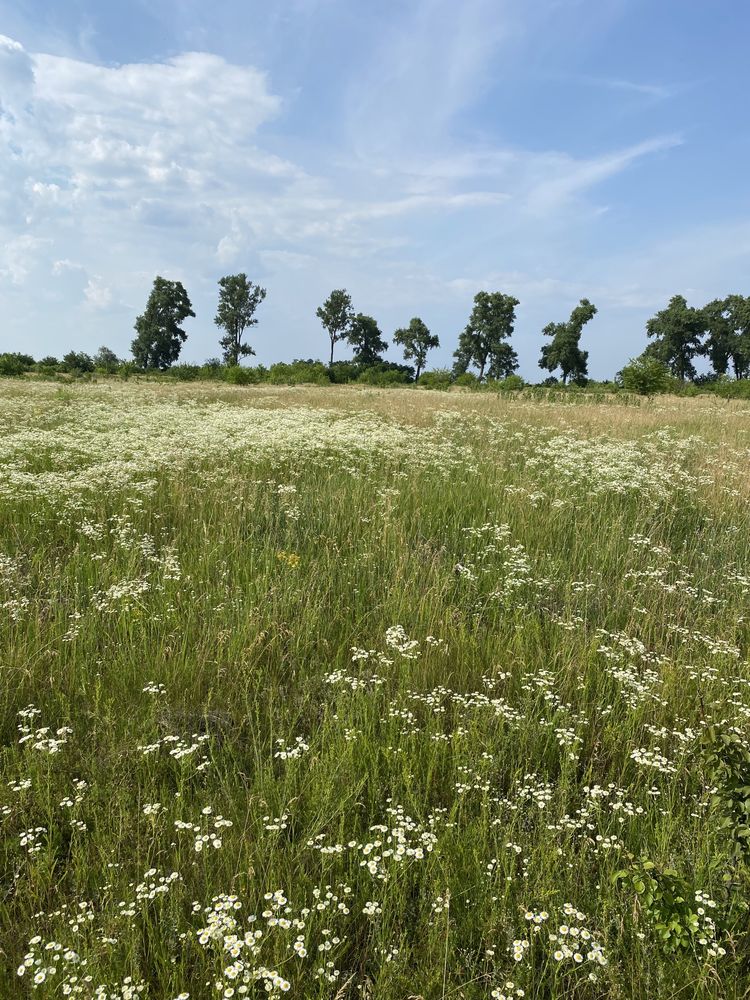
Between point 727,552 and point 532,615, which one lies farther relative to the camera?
point 727,552

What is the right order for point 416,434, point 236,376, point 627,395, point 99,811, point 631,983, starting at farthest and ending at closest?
point 236,376 < point 627,395 < point 416,434 < point 99,811 < point 631,983

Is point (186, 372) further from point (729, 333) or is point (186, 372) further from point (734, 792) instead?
point (729, 333)

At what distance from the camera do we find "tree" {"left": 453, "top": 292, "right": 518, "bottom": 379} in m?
81.8

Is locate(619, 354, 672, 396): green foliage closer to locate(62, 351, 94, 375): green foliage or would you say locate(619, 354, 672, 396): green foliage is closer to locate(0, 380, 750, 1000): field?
locate(0, 380, 750, 1000): field

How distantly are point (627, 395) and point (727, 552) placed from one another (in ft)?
73.1

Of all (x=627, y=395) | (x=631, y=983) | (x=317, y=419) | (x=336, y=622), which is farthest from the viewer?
(x=627, y=395)

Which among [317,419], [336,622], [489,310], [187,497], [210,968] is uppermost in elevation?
[489,310]

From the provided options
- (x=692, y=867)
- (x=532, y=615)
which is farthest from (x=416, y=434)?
(x=692, y=867)

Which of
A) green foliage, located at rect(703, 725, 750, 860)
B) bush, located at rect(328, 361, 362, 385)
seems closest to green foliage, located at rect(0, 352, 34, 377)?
bush, located at rect(328, 361, 362, 385)

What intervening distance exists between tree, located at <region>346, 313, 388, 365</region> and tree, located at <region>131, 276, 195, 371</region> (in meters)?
25.4

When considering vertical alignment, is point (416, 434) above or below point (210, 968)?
above

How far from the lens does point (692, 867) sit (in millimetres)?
2080

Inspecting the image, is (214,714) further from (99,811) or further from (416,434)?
(416,434)

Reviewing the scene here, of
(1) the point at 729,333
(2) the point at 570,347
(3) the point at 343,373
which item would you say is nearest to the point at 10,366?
(3) the point at 343,373
